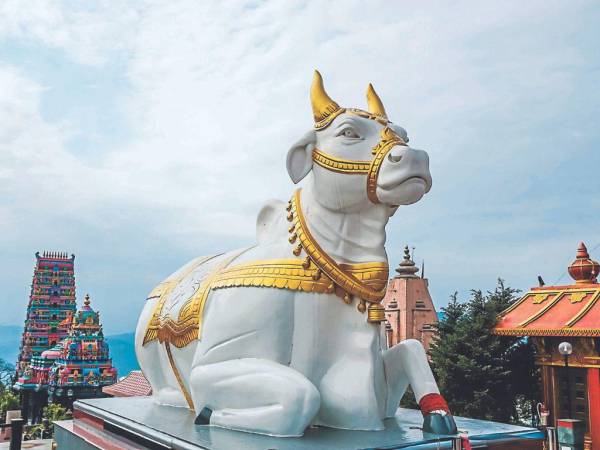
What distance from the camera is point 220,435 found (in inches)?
148

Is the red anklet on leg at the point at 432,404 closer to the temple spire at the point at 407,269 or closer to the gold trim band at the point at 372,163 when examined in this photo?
the gold trim band at the point at 372,163

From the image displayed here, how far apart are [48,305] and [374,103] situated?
24.7m

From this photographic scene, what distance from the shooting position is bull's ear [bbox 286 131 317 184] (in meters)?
4.31

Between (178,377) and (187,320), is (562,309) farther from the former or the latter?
(187,320)

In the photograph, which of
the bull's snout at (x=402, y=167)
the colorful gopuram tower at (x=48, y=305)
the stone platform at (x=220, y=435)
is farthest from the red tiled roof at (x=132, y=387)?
the colorful gopuram tower at (x=48, y=305)

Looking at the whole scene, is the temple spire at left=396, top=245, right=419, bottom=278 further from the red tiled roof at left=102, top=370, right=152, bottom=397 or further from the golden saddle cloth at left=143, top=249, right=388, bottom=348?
the golden saddle cloth at left=143, top=249, right=388, bottom=348

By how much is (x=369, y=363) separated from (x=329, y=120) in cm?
170

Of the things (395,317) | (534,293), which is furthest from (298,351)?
(395,317)

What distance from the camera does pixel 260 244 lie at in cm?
466

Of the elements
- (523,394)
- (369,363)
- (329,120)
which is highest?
(329,120)

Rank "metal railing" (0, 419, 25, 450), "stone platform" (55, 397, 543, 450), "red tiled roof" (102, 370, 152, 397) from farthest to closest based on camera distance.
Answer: "red tiled roof" (102, 370, 152, 397)
"metal railing" (0, 419, 25, 450)
"stone platform" (55, 397, 543, 450)

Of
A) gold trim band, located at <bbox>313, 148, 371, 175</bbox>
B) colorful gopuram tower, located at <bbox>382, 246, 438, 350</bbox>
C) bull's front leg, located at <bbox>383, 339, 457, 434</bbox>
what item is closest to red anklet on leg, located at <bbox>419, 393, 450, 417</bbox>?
bull's front leg, located at <bbox>383, 339, 457, 434</bbox>

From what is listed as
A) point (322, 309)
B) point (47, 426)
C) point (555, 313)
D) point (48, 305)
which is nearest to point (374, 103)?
point (322, 309)

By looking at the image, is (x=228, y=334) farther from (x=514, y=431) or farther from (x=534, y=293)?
(x=534, y=293)
